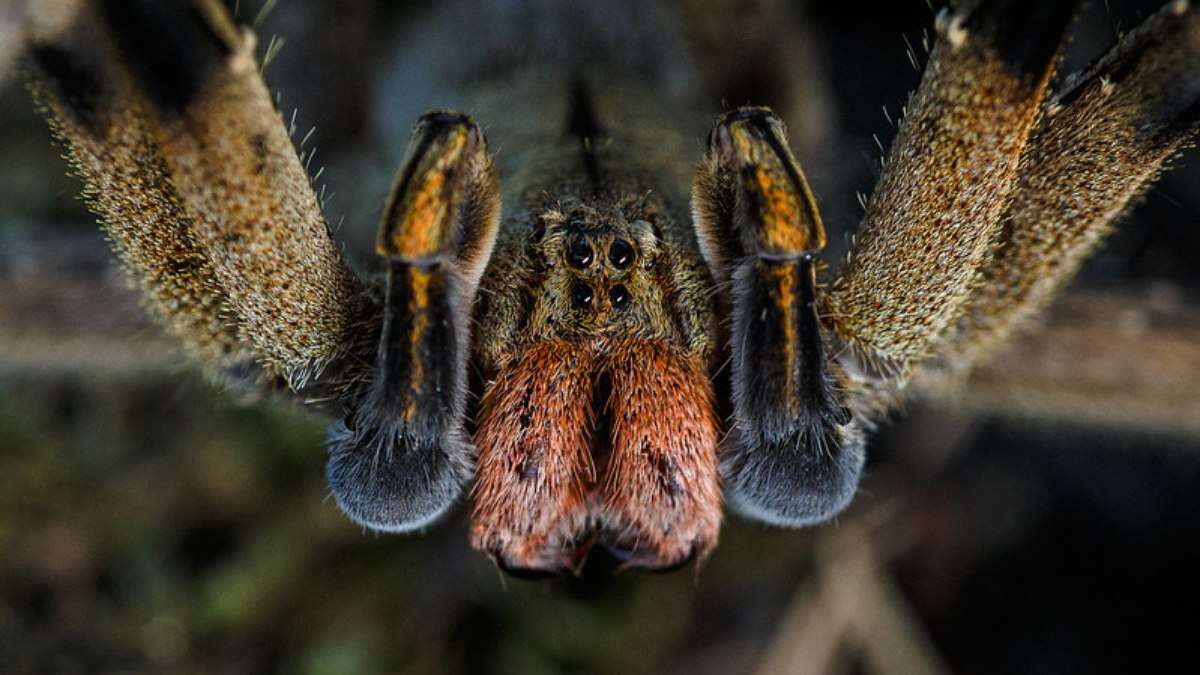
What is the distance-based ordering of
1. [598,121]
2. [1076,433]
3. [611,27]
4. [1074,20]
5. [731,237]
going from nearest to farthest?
[1074,20]
[731,237]
[598,121]
[611,27]
[1076,433]

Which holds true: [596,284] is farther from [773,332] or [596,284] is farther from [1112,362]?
[1112,362]

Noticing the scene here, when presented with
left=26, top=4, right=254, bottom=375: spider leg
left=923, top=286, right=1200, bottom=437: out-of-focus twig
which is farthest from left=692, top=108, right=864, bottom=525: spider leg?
left=923, top=286, right=1200, bottom=437: out-of-focus twig

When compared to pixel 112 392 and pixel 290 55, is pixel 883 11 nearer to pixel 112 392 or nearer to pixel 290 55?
pixel 290 55

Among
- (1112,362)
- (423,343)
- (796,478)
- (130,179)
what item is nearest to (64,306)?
(130,179)

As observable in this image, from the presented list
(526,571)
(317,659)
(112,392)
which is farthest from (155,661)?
(526,571)

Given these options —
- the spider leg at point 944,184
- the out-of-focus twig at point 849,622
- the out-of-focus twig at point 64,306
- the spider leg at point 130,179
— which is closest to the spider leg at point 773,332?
the spider leg at point 944,184

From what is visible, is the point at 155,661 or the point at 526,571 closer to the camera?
the point at 526,571
